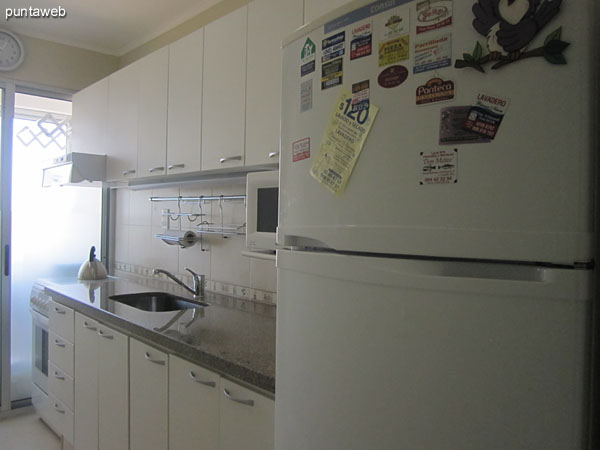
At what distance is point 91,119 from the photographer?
326 cm

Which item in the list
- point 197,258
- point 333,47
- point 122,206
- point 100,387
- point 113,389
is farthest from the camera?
point 122,206

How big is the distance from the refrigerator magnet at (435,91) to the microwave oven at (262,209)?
3.07 ft

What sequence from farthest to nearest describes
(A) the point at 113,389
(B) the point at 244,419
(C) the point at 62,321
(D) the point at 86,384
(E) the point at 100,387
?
(C) the point at 62,321
(D) the point at 86,384
(E) the point at 100,387
(A) the point at 113,389
(B) the point at 244,419

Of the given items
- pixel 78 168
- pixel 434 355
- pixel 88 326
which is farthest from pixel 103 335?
pixel 434 355

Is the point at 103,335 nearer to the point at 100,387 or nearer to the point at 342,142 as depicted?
the point at 100,387

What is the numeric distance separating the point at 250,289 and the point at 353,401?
1.53m

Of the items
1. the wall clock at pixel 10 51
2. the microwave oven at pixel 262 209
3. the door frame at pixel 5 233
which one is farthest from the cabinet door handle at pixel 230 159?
the wall clock at pixel 10 51

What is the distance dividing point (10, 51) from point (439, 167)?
3.63 metres

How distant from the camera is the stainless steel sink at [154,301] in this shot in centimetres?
263

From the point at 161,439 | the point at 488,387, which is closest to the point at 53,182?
the point at 161,439

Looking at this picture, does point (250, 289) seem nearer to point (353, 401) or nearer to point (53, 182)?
point (353, 401)

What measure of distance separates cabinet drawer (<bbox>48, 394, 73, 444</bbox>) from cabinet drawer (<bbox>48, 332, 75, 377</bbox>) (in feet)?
0.75

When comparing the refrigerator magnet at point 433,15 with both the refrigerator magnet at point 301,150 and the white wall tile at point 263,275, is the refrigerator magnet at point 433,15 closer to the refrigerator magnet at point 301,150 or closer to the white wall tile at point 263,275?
the refrigerator magnet at point 301,150

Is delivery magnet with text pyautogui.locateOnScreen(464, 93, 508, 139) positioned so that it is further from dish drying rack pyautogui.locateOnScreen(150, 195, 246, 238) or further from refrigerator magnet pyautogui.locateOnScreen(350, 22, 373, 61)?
dish drying rack pyautogui.locateOnScreen(150, 195, 246, 238)
